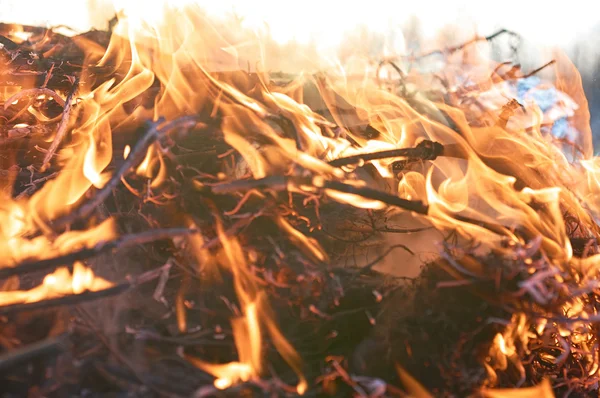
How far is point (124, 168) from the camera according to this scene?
1.51m

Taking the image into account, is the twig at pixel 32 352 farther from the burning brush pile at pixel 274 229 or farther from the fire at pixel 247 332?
the fire at pixel 247 332

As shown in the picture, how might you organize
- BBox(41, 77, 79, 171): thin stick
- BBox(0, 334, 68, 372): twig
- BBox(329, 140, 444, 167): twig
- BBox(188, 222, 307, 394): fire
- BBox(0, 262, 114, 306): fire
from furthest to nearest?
BBox(41, 77, 79, 171): thin stick < BBox(329, 140, 444, 167): twig < BBox(0, 262, 114, 306): fire < BBox(188, 222, 307, 394): fire < BBox(0, 334, 68, 372): twig

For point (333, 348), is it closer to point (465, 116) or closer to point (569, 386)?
point (569, 386)

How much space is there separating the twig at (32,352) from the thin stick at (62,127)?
85 cm

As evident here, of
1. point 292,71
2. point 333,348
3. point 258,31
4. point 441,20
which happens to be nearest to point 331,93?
point 292,71

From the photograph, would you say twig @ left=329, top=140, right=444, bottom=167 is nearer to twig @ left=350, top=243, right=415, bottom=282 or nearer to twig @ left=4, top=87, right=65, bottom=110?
twig @ left=350, top=243, right=415, bottom=282

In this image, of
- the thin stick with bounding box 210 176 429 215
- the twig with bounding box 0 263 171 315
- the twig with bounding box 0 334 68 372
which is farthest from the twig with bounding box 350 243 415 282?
the twig with bounding box 0 334 68 372

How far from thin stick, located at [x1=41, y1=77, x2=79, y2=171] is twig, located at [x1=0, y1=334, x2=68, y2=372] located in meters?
0.85

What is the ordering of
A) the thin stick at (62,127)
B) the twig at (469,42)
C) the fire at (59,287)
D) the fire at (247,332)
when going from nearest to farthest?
the fire at (247,332), the fire at (59,287), the thin stick at (62,127), the twig at (469,42)

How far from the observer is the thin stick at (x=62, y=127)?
185cm

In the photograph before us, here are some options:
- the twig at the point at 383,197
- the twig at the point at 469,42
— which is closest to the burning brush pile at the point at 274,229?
the twig at the point at 383,197

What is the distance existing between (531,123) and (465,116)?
34cm

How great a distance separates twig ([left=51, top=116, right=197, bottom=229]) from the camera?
1.44m

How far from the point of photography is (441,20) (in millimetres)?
2516
